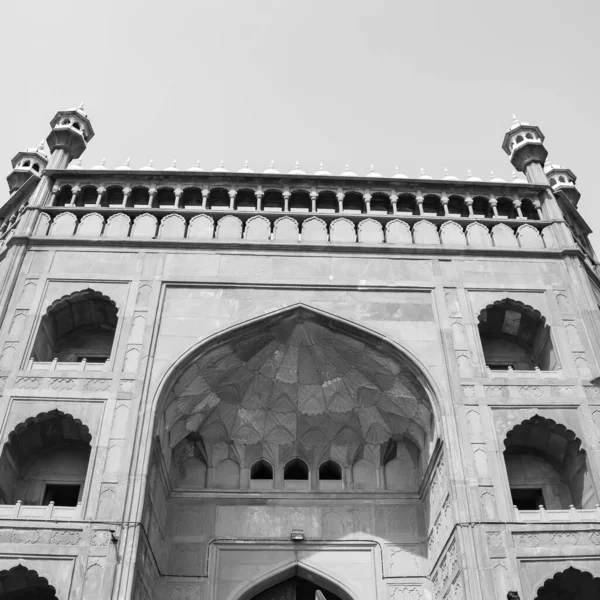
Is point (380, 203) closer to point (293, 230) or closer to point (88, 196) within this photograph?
point (293, 230)

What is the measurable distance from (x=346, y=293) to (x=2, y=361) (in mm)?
6583

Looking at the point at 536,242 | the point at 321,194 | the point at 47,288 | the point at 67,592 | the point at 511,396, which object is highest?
the point at 321,194

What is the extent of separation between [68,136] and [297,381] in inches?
315

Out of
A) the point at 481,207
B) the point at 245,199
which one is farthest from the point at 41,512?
the point at 481,207

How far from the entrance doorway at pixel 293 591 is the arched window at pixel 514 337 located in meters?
5.63

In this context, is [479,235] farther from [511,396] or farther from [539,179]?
[511,396]

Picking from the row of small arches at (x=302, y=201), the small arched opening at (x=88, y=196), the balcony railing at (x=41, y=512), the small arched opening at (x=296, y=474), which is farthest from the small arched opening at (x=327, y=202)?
the balcony railing at (x=41, y=512)

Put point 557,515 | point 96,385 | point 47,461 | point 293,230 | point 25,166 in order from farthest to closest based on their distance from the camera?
point 25,166, point 293,230, point 47,461, point 96,385, point 557,515

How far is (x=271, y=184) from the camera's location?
16938mm

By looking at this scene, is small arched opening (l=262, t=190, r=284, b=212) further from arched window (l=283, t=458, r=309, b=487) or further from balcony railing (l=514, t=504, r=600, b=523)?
balcony railing (l=514, t=504, r=600, b=523)

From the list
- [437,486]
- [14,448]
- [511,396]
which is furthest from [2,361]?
[511,396]

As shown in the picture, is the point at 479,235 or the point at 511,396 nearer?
the point at 511,396

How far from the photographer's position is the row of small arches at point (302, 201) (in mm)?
16672

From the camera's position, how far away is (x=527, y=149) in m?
18.1
